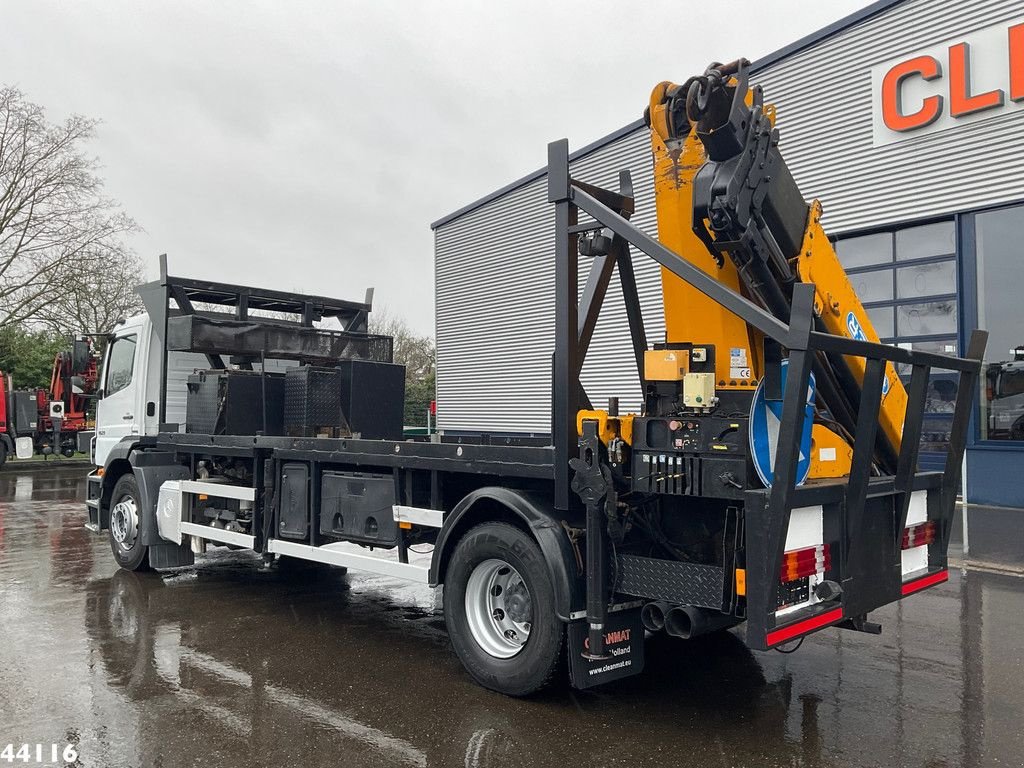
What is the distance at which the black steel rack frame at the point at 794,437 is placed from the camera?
12.1 feet

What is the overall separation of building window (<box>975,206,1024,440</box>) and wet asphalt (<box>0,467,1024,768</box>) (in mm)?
5776

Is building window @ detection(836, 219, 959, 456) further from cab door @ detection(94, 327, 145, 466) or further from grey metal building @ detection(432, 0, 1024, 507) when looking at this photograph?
cab door @ detection(94, 327, 145, 466)

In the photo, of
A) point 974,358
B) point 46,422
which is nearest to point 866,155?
point 974,358

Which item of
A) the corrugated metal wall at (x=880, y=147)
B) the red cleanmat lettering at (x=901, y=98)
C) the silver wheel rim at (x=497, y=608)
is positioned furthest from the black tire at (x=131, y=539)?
the red cleanmat lettering at (x=901, y=98)

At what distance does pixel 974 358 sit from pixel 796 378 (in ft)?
7.42

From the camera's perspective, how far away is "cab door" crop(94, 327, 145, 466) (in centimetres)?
877

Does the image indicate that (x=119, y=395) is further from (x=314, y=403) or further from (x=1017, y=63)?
(x=1017, y=63)

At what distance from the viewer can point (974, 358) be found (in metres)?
5.18

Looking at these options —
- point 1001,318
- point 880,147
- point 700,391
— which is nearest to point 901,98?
point 880,147

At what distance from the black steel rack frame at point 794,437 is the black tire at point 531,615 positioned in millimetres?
290

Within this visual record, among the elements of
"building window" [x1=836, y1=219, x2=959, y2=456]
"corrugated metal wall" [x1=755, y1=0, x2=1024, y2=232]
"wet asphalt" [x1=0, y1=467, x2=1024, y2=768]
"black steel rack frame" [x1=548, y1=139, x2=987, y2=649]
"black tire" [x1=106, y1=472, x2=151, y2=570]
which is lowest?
"wet asphalt" [x1=0, y1=467, x2=1024, y2=768]

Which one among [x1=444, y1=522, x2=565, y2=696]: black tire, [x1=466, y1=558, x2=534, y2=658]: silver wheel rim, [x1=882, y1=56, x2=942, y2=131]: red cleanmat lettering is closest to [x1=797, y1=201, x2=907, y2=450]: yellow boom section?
[x1=444, y1=522, x2=565, y2=696]: black tire

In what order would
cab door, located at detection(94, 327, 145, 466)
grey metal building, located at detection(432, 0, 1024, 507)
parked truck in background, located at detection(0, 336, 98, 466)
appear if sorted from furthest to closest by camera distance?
1. parked truck in background, located at detection(0, 336, 98, 466)
2. grey metal building, located at detection(432, 0, 1024, 507)
3. cab door, located at detection(94, 327, 145, 466)

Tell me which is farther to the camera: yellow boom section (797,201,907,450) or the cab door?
the cab door
